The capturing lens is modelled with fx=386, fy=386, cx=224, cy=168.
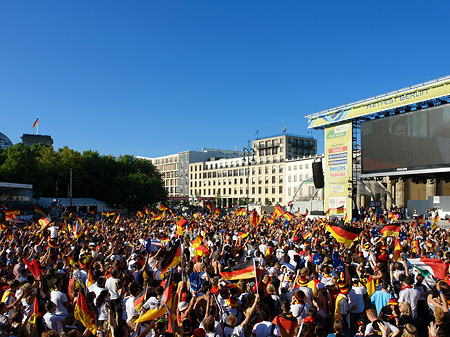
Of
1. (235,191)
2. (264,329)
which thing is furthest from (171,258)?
(235,191)

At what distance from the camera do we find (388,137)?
3462 centimetres

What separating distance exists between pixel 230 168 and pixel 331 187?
61.6 meters

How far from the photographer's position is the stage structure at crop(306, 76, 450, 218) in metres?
30.9

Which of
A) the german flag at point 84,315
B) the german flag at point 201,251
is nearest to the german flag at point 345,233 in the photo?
the german flag at point 201,251

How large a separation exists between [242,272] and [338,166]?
34802mm

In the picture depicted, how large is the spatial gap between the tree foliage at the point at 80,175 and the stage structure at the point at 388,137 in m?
34.2

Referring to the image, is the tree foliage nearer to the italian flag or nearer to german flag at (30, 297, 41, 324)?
german flag at (30, 297, 41, 324)

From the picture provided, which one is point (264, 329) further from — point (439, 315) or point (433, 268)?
point (433, 268)

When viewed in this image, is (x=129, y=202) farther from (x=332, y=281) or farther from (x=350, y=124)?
(x=332, y=281)

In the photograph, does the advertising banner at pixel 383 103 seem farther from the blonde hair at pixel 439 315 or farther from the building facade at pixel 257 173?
the building facade at pixel 257 173

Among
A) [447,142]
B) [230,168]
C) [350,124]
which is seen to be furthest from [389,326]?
[230,168]

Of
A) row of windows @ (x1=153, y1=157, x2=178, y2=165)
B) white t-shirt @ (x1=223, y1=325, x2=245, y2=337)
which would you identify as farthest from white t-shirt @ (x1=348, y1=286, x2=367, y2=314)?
row of windows @ (x1=153, y1=157, x2=178, y2=165)

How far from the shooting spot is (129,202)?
65375mm

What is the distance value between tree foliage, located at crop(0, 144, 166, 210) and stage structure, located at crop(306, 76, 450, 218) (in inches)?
1347
